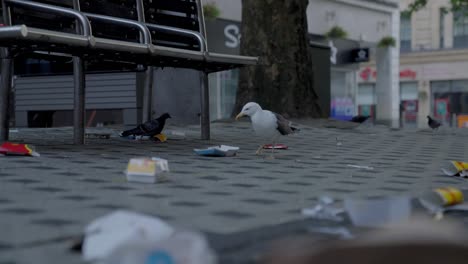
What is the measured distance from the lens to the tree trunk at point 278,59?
9.66 m

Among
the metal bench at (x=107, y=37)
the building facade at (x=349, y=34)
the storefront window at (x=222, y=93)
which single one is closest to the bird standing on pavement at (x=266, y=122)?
the metal bench at (x=107, y=37)

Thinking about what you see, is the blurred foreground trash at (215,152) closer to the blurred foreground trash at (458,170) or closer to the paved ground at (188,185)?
the paved ground at (188,185)

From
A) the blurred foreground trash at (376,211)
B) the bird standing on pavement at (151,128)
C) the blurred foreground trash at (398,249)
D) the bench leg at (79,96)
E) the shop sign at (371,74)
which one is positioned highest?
the shop sign at (371,74)

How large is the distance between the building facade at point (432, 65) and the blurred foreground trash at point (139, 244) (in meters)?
30.9

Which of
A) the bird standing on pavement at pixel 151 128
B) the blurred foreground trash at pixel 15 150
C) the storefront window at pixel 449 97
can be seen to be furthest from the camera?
the storefront window at pixel 449 97

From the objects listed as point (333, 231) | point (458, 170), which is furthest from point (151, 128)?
point (333, 231)

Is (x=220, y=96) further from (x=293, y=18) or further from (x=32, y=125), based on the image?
(x=293, y=18)

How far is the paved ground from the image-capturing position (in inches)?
96.3

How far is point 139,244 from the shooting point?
1671mm

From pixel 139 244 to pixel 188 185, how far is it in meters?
1.90

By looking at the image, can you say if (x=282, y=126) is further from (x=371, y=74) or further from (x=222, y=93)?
(x=371, y=74)

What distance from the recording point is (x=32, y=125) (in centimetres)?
1451

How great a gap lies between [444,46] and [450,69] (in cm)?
163

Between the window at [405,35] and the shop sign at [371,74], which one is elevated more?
the window at [405,35]
